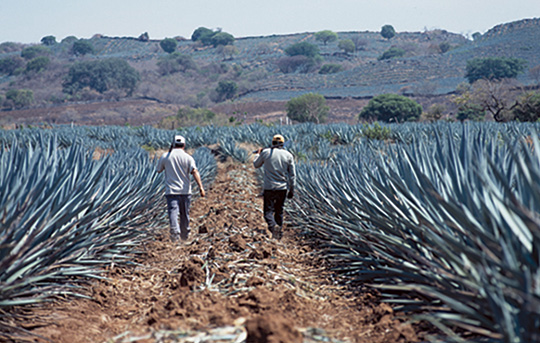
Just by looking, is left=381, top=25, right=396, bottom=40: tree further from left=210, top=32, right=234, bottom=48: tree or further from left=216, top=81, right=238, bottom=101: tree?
left=216, top=81, right=238, bottom=101: tree

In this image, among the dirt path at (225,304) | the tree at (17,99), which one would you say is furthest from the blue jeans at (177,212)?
the tree at (17,99)

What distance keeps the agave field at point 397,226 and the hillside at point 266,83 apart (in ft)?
125

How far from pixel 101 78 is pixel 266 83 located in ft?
84.8

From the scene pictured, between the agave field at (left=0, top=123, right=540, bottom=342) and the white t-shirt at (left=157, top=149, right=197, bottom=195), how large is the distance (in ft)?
0.98

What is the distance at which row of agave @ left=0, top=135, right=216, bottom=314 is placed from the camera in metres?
2.96

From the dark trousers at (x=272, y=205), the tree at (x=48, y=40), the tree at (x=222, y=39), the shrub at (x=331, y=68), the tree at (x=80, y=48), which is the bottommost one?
the dark trousers at (x=272, y=205)

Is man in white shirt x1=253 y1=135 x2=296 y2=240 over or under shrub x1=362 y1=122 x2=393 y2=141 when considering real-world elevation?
over

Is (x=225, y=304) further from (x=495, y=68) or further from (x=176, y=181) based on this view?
(x=495, y=68)

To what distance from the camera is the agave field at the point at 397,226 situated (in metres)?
2.15

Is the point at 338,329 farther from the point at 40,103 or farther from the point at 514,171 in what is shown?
the point at 40,103

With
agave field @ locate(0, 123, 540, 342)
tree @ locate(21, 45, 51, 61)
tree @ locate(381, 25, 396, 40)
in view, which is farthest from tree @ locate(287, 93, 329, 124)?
tree @ locate(381, 25, 396, 40)

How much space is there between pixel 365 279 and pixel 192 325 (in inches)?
68.0

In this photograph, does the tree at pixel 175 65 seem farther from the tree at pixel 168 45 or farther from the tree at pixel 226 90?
the tree at pixel 168 45

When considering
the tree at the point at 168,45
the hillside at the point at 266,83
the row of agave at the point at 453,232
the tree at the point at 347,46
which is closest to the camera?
the row of agave at the point at 453,232
